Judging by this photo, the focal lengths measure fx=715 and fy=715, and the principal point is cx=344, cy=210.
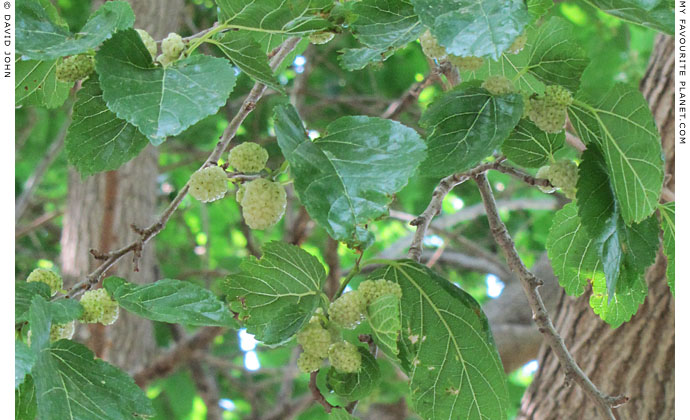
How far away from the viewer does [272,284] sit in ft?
2.55

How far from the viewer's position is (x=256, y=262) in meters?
0.78

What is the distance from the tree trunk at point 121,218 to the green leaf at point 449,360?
1295 millimetres

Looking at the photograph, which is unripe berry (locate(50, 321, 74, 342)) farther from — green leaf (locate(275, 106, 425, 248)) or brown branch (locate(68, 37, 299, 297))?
green leaf (locate(275, 106, 425, 248))

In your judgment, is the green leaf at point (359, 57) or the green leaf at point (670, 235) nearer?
the green leaf at point (359, 57)

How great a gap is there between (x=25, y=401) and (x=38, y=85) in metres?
0.32

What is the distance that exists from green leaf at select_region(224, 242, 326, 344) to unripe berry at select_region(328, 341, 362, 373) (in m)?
0.06

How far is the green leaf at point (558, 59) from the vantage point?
2.38ft

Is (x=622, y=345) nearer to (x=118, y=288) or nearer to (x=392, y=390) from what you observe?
(x=392, y=390)

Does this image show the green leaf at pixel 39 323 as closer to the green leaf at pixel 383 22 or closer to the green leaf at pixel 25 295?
the green leaf at pixel 25 295

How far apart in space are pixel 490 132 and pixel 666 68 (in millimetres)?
1160

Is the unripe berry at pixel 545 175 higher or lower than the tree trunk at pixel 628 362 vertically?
lower

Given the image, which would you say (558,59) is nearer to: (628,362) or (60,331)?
(60,331)

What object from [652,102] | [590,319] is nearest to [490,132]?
[590,319]

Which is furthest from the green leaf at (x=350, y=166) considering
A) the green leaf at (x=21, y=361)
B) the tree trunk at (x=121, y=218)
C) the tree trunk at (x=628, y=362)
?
the tree trunk at (x=121, y=218)
